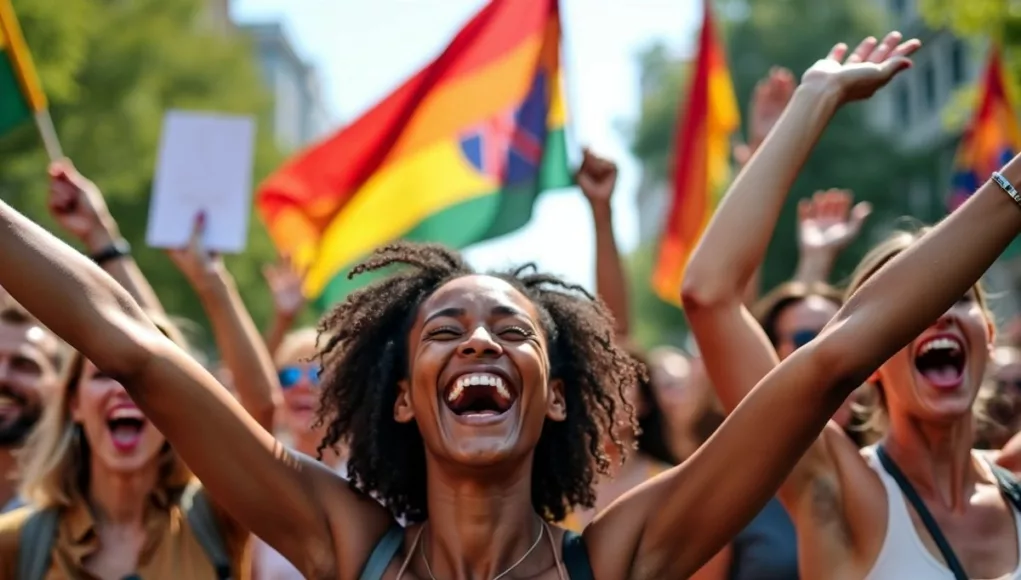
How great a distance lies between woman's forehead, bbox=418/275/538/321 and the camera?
3266mm

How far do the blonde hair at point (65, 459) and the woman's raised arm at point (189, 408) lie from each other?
3.46 ft

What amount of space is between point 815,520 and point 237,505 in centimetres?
131

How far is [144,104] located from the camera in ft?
90.2

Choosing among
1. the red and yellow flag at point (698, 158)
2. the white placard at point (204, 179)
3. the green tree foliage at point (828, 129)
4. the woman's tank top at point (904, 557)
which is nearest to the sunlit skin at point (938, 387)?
the woman's tank top at point (904, 557)

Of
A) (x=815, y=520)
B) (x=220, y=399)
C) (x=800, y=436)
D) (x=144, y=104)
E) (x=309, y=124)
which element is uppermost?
(x=220, y=399)

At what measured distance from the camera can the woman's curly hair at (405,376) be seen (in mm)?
3416

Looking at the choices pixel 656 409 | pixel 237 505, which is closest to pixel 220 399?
pixel 237 505

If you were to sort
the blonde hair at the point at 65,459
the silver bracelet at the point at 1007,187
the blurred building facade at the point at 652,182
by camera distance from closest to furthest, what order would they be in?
the silver bracelet at the point at 1007,187 < the blonde hair at the point at 65,459 < the blurred building facade at the point at 652,182

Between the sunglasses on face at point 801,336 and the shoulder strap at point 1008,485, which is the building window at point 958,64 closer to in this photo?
the sunglasses on face at point 801,336

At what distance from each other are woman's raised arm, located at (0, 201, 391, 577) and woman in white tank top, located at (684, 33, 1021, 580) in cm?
90

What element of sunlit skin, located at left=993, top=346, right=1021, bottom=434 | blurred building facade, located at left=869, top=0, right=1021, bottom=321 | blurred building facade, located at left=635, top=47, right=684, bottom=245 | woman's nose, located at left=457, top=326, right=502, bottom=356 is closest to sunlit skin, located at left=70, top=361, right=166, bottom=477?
woman's nose, located at left=457, top=326, right=502, bottom=356

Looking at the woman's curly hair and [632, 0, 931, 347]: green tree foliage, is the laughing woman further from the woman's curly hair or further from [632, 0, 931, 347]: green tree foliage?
[632, 0, 931, 347]: green tree foliage

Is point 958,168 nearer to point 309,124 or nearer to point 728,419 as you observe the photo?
point 728,419

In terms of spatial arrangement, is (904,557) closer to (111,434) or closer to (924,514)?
(924,514)
